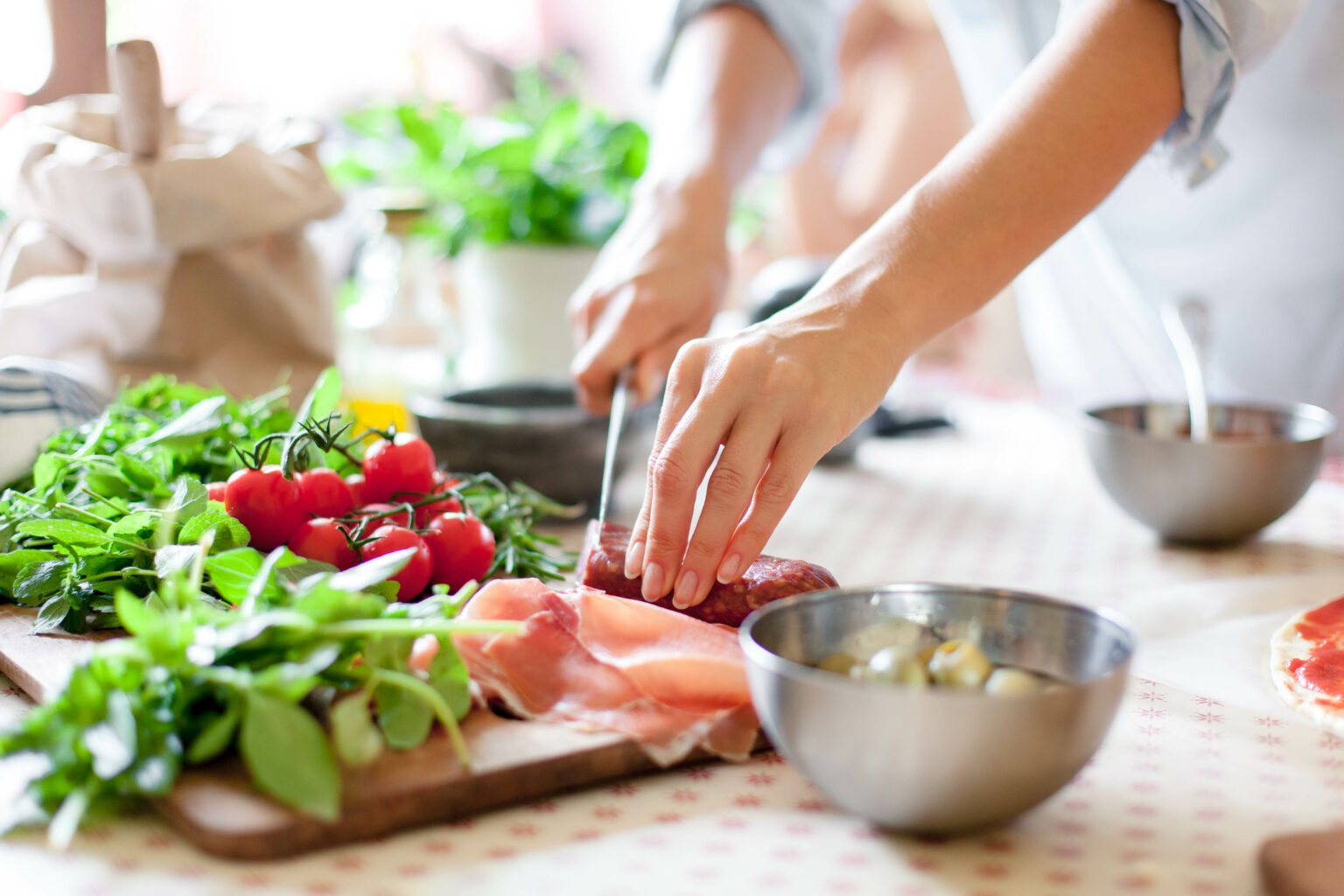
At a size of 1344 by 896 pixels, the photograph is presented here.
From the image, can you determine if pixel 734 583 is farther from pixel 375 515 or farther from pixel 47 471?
pixel 47 471

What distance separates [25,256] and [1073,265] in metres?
1.51

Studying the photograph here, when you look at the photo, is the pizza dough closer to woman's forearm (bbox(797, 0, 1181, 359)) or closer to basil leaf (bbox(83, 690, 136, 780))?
woman's forearm (bbox(797, 0, 1181, 359))

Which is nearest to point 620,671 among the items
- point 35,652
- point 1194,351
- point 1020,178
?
point 35,652

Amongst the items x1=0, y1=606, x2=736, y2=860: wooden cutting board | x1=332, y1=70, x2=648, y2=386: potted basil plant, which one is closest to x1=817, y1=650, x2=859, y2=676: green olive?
x1=0, y1=606, x2=736, y2=860: wooden cutting board

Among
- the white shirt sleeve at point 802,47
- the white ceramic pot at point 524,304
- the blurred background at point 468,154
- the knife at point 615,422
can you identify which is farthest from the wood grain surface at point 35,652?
the white shirt sleeve at point 802,47

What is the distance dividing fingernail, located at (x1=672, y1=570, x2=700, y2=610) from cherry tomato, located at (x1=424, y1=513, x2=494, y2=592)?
0.21 meters

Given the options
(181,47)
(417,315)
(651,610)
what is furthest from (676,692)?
(181,47)

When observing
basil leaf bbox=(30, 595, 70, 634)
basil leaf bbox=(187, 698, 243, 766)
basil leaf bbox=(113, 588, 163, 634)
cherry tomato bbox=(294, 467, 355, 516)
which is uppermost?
basil leaf bbox=(113, 588, 163, 634)

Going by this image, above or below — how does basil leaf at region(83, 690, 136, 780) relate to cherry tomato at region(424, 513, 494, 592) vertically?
above

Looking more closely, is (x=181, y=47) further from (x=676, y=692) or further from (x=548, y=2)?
(x=676, y=692)

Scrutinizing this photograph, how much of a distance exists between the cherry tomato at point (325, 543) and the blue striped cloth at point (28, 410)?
1.27 ft

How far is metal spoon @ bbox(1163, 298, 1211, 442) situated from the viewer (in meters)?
1.43

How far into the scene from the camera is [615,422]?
1.33 m

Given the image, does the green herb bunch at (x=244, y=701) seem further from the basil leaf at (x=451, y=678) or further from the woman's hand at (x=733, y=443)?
the woman's hand at (x=733, y=443)
